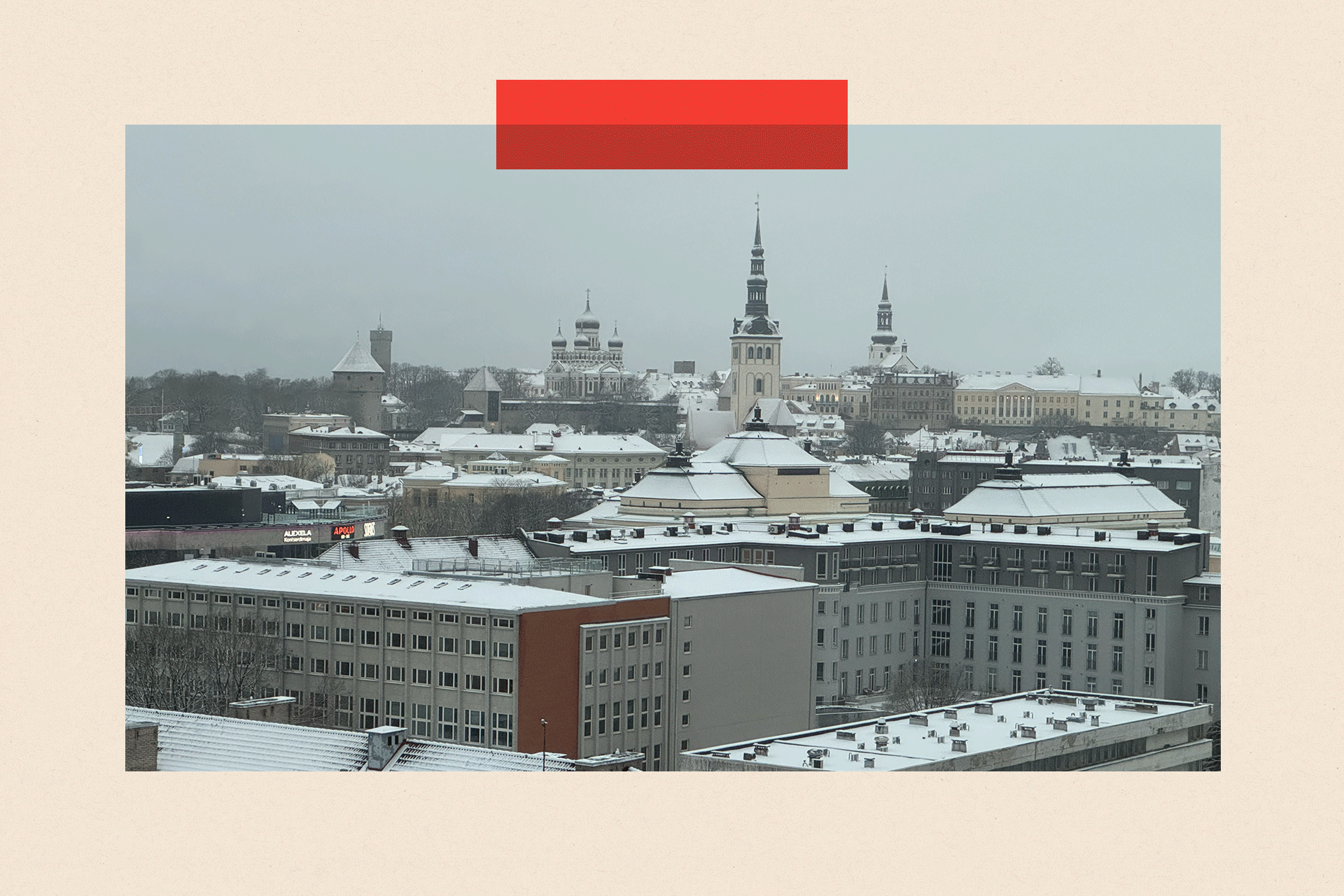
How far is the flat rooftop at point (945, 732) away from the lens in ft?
58.1

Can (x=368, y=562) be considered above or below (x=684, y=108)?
below

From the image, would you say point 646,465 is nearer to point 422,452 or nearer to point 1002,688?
point 422,452

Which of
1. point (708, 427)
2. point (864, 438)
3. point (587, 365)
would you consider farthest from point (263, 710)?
point (587, 365)

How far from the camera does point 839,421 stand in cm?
10756

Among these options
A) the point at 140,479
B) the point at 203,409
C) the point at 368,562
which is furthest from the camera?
the point at 203,409

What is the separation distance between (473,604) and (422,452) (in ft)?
195

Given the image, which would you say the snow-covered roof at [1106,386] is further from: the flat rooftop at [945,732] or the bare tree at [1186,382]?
the flat rooftop at [945,732]

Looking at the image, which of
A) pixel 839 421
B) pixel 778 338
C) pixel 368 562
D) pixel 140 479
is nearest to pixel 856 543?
pixel 368 562

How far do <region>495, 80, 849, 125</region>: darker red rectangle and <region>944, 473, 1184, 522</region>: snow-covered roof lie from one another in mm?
28704

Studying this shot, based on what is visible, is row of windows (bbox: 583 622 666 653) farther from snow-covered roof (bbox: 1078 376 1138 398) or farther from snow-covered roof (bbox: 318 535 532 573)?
snow-covered roof (bbox: 1078 376 1138 398)

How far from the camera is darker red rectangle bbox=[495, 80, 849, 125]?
13789 mm

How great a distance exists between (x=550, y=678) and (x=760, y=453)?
28776 millimetres

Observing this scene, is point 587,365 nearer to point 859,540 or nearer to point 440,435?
point 440,435

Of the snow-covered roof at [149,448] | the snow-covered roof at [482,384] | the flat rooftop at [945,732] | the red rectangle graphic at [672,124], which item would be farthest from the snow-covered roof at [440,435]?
the red rectangle graphic at [672,124]
